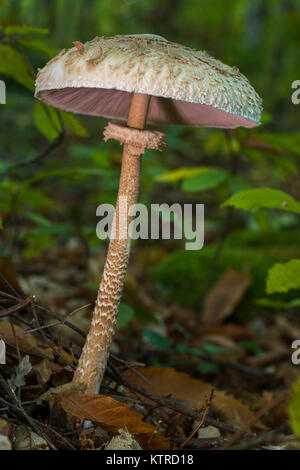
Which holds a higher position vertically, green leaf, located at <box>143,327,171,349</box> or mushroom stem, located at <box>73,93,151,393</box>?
mushroom stem, located at <box>73,93,151,393</box>

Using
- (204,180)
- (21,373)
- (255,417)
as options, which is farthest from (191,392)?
(204,180)

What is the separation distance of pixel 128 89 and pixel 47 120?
131cm

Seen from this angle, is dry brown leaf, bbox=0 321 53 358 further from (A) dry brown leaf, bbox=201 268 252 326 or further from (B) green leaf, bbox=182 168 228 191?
(A) dry brown leaf, bbox=201 268 252 326

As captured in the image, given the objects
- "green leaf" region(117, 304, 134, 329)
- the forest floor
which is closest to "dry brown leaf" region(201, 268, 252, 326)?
the forest floor

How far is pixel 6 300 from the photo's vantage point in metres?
1.96

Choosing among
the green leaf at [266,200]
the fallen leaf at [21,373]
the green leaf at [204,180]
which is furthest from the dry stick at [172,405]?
the green leaf at [204,180]

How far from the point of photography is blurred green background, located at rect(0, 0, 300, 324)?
9.64 feet

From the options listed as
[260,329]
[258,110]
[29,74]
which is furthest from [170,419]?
[260,329]

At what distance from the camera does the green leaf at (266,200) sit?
6.01ft

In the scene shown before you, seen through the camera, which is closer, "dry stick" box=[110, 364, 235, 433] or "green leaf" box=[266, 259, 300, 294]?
"green leaf" box=[266, 259, 300, 294]

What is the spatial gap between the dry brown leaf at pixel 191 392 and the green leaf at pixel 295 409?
1.33 metres

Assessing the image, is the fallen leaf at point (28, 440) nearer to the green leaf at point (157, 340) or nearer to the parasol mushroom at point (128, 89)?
the parasol mushroom at point (128, 89)

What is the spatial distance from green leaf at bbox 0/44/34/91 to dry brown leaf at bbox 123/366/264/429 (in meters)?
1.79

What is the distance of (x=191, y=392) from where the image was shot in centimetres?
240
